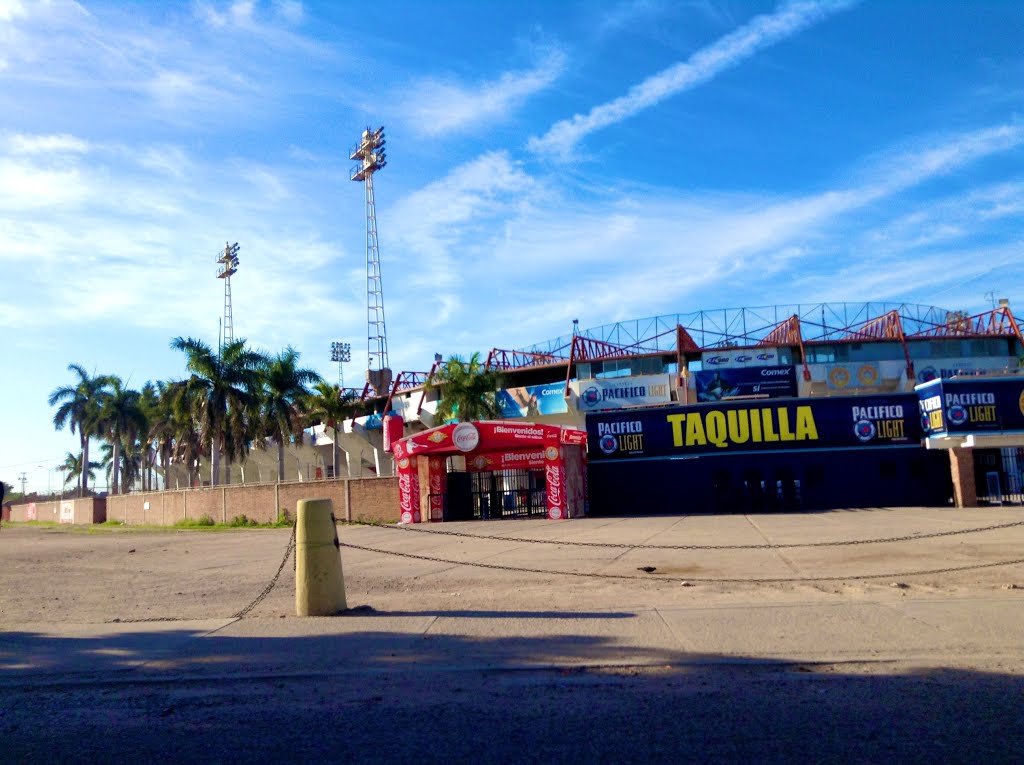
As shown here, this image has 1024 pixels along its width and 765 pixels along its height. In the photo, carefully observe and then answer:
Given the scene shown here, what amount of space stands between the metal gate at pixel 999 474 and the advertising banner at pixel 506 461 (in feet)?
60.5

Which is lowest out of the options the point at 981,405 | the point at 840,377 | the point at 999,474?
the point at 999,474

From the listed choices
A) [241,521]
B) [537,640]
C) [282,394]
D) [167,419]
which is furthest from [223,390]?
[537,640]

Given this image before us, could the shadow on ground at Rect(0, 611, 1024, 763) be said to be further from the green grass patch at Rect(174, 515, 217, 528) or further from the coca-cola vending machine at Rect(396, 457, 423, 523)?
the green grass patch at Rect(174, 515, 217, 528)

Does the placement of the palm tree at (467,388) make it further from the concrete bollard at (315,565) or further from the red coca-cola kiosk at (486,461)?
the concrete bollard at (315,565)

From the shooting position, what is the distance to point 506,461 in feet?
119

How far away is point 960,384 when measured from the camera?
33.6 m

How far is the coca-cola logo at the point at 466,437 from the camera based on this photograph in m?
35.5

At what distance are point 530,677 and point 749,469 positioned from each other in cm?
3267

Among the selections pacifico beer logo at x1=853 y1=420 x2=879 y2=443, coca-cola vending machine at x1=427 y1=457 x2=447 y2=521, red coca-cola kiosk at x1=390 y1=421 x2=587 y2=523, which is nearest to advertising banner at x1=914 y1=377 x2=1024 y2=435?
pacifico beer logo at x1=853 y1=420 x2=879 y2=443

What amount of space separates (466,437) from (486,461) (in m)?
1.98

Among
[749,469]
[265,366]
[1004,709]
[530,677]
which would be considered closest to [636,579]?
[530,677]

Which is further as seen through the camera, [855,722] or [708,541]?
[708,541]

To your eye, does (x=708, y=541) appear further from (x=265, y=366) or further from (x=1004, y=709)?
(x=265, y=366)

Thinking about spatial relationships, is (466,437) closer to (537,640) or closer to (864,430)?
(864,430)
